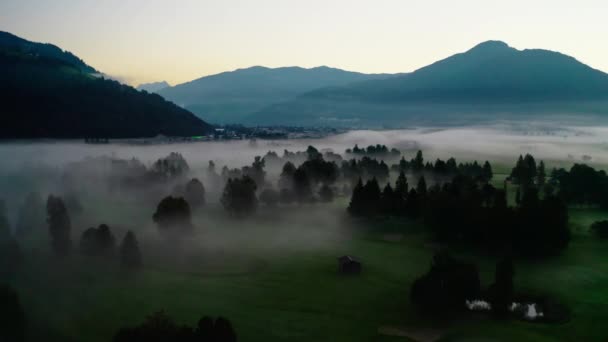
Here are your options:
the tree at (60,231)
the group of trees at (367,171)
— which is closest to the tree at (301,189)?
the group of trees at (367,171)

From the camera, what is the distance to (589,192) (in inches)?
Result: 4033

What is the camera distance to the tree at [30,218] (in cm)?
7939

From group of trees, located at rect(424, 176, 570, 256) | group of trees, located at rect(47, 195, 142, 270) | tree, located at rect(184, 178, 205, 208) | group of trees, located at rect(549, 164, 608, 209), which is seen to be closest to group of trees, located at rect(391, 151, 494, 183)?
group of trees, located at rect(549, 164, 608, 209)

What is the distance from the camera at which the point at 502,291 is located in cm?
5019

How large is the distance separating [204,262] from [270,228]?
22.0 m

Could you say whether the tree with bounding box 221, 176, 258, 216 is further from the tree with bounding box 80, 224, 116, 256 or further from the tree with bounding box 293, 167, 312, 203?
the tree with bounding box 80, 224, 116, 256

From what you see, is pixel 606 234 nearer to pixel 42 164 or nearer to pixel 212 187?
pixel 212 187

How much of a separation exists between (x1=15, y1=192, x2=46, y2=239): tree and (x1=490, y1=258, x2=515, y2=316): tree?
69542 mm

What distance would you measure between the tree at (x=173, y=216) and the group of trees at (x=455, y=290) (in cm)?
3968

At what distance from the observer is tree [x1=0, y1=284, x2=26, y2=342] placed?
43.4m

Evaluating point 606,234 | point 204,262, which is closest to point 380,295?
point 204,262

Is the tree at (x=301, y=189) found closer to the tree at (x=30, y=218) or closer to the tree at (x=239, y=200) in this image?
the tree at (x=239, y=200)

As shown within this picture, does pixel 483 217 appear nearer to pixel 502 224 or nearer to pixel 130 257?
pixel 502 224

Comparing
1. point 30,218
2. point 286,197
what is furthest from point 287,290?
point 286,197
